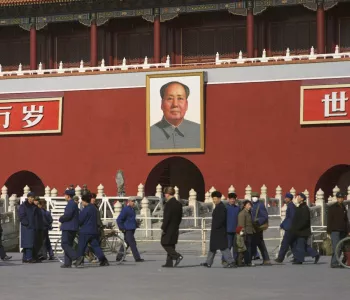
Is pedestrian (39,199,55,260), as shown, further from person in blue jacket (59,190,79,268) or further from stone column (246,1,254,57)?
stone column (246,1,254,57)

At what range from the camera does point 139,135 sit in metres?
35.4

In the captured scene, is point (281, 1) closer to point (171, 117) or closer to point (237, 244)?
point (171, 117)

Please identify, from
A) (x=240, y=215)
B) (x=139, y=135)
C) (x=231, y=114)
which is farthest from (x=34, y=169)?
(x=240, y=215)

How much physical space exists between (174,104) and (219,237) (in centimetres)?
1708

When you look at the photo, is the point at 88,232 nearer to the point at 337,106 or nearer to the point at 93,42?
the point at 337,106

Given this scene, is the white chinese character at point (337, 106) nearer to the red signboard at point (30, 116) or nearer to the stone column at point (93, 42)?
the red signboard at point (30, 116)

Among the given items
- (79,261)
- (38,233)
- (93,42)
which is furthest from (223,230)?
(93,42)

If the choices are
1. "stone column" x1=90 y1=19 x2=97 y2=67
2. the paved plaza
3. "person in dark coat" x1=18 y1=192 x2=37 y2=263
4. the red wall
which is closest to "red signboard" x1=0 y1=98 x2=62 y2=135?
the red wall

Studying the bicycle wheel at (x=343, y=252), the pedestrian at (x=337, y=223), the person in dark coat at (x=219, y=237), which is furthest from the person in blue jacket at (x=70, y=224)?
the bicycle wheel at (x=343, y=252)

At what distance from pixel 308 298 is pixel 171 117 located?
22236mm

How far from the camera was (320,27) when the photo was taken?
35156 mm

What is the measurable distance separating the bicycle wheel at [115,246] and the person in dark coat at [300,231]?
10.2ft

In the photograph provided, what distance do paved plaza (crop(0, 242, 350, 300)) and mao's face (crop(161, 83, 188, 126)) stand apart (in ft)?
50.6

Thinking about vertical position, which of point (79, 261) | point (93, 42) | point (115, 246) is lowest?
point (79, 261)
